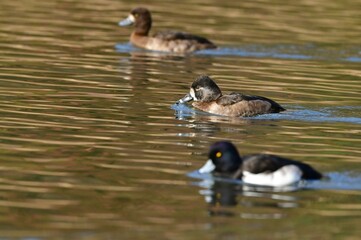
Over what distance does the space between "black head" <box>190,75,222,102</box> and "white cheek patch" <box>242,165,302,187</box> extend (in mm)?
6083

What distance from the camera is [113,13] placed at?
1276 inches

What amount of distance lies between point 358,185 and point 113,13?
2018 centimetres

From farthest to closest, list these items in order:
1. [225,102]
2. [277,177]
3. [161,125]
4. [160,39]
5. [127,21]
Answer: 1. [127,21]
2. [160,39]
3. [225,102]
4. [161,125]
5. [277,177]

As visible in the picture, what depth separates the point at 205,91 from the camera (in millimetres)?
18875

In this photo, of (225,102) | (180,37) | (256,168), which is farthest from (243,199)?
(180,37)

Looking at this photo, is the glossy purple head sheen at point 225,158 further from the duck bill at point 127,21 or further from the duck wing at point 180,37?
the duck bill at point 127,21

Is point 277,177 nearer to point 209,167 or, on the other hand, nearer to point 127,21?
point 209,167

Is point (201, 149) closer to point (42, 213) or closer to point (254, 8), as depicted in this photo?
point (42, 213)

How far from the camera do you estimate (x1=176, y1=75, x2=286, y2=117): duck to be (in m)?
18.3

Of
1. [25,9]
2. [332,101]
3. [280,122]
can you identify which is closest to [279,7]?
[25,9]

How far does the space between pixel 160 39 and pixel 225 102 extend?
895cm

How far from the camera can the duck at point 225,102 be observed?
1828 cm

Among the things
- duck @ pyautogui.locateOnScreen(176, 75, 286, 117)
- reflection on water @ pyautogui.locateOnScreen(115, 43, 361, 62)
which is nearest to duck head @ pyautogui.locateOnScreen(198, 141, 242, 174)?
duck @ pyautogui.locateOnScreen(176, 75, 286, 117)

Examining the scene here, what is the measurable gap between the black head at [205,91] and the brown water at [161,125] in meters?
0.42
